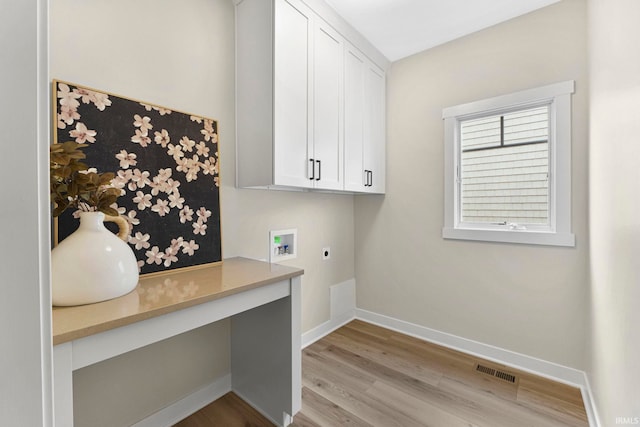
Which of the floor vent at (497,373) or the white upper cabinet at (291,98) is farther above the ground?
the white upper cabinet at (291,98)

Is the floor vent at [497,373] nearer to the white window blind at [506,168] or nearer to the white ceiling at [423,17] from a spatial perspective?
the white window blind at [506,168]

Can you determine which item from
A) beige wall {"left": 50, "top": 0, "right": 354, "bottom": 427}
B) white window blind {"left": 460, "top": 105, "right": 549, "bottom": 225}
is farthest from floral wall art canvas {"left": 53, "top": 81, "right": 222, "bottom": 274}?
white window blind {"left": 460, "top": 105, "right": 549, "bottom": 225}

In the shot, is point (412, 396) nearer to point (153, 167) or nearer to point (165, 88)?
point (153, 167)

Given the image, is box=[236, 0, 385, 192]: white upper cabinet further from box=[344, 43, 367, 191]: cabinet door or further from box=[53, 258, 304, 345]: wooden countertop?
box=[53, 258, 304, 345]: wooden countertop

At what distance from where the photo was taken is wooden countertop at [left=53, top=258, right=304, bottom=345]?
2.71 feet

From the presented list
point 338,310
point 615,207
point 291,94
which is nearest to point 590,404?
point 615,207

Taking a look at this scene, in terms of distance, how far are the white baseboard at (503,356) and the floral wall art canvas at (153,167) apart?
1.82m

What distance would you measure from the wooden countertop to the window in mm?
1609

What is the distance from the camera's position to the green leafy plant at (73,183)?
0.94 metres

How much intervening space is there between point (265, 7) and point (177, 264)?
1.56 metres

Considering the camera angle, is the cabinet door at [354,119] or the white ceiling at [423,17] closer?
the white ceiling at [423,17]

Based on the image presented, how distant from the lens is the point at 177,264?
1459 mm

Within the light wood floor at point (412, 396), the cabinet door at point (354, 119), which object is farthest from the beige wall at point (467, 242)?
the cabinet door at point (354, 119)

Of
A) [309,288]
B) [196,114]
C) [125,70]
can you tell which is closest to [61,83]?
[125,70]
